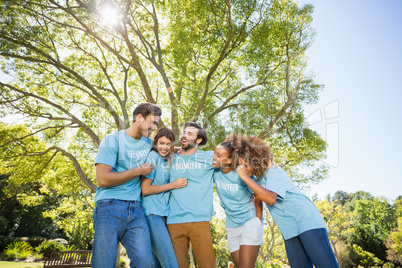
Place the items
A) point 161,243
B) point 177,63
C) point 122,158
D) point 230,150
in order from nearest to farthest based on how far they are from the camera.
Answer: point 161,243
point 122,158
point 230,150
point 177,63

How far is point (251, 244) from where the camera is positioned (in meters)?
2.92

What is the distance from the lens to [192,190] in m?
3.07

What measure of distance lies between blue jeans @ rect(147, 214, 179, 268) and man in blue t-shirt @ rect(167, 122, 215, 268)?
15 cm

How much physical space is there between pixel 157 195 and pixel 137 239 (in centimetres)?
59

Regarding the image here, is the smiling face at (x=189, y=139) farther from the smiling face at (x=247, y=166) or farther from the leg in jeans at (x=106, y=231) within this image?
the leg in jeans at (x=106, y=231)

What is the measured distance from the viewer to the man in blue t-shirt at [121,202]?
2.42m

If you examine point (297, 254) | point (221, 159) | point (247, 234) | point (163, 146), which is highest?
point (163, 146)

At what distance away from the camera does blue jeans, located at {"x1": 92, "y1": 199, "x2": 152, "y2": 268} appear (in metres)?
2.39

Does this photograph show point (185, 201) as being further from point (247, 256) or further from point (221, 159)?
point (247, 256)

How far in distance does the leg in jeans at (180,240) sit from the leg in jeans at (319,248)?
4.30 feet

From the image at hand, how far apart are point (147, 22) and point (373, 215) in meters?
43.7

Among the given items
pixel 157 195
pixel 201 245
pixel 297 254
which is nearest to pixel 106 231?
pixel 157 195

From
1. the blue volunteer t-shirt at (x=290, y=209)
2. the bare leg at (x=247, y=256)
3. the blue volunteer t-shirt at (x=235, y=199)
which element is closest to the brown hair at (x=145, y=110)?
the blue volunteer t-shirt at (x=235, y=199)

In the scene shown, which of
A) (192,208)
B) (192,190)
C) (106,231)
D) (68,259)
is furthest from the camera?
(68,259)
